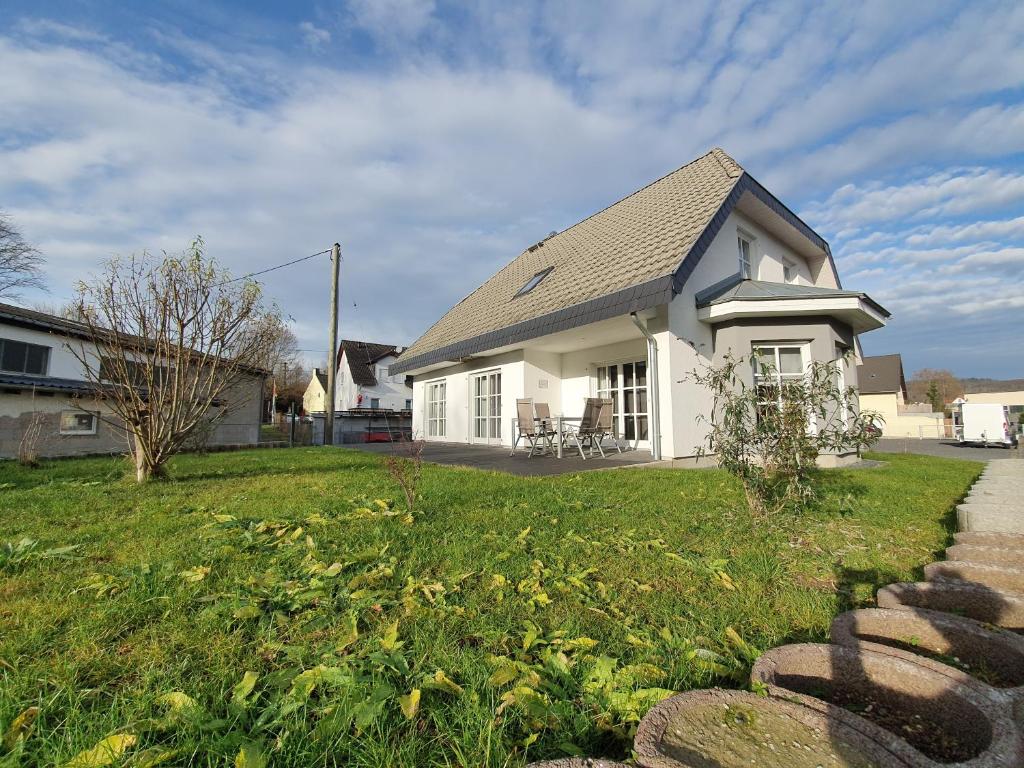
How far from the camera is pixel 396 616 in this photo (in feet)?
6.31

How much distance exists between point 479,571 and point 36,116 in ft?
47.6

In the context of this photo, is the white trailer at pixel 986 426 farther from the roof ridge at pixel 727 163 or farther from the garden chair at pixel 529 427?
the garden chair at pixel 529 427

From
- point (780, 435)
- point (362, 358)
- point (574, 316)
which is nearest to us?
point (780, 435)

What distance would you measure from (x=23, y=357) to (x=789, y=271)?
70.7 ft

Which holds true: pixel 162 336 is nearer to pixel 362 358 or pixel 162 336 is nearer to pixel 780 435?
pixel 780 435

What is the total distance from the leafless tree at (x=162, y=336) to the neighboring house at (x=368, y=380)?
1143 inches

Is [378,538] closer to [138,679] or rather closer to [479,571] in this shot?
[479,571]

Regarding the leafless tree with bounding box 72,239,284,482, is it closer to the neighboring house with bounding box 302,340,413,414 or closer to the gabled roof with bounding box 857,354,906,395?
the neighboring house with bounding box 302,340,413,414

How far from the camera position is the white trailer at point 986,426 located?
1972 cm

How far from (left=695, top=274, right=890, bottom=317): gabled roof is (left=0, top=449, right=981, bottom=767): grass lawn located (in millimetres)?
4303

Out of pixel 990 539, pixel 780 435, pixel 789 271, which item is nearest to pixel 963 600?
pixel 990 539

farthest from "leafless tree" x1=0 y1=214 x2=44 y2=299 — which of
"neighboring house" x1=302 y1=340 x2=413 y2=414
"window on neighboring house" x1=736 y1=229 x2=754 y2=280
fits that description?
"window on neighboring house" x1=736 y1=229 x2=754 y2=280

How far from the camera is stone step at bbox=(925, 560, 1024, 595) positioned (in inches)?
87.7

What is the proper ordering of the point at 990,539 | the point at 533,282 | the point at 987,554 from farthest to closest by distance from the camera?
the point at 533,282 → the point at 990,539 → the point at 987,554
